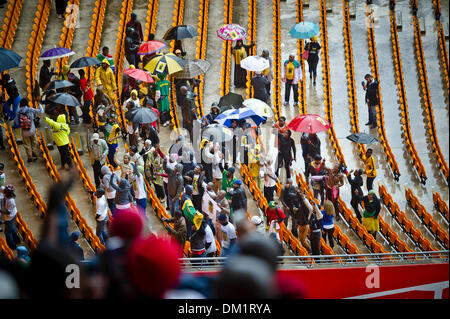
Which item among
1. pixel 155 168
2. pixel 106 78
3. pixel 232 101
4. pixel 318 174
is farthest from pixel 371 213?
pixel 106 78

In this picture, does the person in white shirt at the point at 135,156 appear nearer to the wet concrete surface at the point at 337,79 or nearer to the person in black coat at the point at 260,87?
the wet concrete surface at the point at 337,79

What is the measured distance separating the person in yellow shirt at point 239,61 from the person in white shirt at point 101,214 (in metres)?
6.95

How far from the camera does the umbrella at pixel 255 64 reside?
17719mm

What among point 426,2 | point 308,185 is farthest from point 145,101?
point 426,2

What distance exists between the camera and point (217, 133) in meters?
14.9

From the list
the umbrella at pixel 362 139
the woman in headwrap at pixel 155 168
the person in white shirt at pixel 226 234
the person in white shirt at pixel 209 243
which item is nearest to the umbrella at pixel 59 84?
the woman in headwrap at pixel 155 168

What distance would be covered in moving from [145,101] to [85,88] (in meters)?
1.46

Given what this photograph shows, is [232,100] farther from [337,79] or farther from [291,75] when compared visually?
[337,79]

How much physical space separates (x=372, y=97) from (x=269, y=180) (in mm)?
4865

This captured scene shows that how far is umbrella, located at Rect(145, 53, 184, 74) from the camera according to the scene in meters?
16.8

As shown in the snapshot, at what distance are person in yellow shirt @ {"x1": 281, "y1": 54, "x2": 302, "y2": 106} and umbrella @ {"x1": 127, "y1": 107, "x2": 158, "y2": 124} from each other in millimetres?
4722
